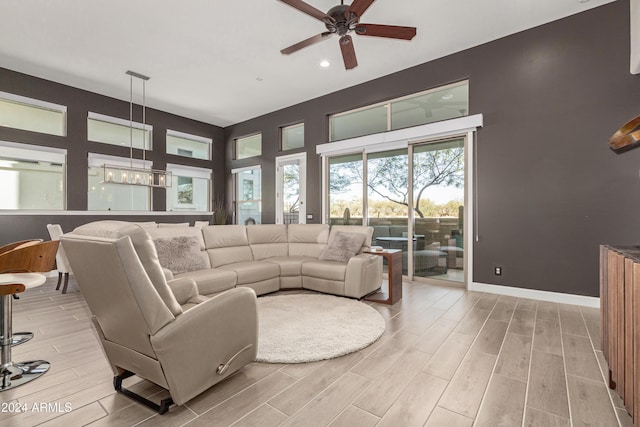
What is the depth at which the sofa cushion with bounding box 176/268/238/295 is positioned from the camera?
3.22 metres

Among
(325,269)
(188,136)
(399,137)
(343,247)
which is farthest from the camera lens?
(188,136)

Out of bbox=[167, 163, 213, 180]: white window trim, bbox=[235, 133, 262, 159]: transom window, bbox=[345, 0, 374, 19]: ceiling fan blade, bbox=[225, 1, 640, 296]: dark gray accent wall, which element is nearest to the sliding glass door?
bbox=[225, 1, 640, 296]: dark gray accent wall

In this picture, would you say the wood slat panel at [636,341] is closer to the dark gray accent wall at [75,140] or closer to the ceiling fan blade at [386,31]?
the ceiling fan blade at [386,31]

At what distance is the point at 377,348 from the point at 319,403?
824 mm

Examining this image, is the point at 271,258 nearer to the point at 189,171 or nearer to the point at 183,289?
the point at 183,289

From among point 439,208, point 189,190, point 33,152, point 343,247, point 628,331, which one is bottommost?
point 628,331

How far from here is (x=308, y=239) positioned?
478cm

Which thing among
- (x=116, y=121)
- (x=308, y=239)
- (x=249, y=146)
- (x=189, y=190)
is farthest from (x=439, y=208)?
(x=116, y=121)

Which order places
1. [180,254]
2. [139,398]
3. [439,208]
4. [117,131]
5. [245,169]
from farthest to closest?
1. [245,169]
2. [117,131]
3. [439,208]
4. [180,254]
5. [139,398]

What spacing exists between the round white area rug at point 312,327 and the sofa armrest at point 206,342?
42 cm

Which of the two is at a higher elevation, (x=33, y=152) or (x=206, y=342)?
(x=33, y=152)

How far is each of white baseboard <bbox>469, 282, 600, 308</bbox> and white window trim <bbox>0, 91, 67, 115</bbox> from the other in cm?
744

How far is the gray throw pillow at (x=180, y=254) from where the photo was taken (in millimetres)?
3318

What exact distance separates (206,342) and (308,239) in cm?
318
